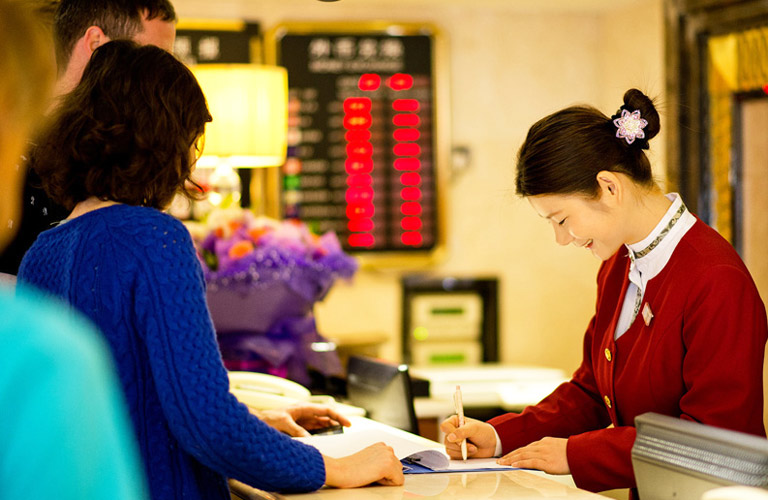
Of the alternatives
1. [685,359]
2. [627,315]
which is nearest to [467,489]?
[685,359]

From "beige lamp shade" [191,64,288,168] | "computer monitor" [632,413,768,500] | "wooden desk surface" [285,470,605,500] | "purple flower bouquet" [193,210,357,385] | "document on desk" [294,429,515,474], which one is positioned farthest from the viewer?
"beige lamp shade" [191,64,288,168]

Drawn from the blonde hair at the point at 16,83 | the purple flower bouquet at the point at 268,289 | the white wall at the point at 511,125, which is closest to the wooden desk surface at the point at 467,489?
the blonde hair at the point at 16,83

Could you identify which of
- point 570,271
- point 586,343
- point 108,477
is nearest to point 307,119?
point 570,271

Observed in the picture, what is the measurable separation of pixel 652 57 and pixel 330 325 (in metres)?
2.01

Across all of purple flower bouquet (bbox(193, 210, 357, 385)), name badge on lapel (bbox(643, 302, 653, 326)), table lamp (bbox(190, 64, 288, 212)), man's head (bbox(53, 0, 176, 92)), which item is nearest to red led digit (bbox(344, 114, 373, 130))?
table lamp (bbox(190, 64, 288, 212))

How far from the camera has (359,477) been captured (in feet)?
4.97

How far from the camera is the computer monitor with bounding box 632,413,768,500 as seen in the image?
1169 millimetres

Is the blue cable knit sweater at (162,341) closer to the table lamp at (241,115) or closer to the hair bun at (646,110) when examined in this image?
the hair bun at (646,110)

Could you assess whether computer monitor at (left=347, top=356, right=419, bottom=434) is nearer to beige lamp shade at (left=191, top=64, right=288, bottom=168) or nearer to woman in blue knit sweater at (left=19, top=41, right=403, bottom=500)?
woman in blue knit sweater at (left=19, top=41, right=403, bottom=500)

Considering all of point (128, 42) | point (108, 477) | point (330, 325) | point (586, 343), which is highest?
point (128, 42)

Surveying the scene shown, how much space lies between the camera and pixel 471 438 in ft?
6.13

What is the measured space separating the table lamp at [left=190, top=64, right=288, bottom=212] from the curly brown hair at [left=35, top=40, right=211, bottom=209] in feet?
5.27

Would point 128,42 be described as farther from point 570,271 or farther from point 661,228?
point 570,271

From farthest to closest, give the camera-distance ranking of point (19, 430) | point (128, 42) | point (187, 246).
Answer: point (128, 42) < point (187, 246) < point (19, 430)
